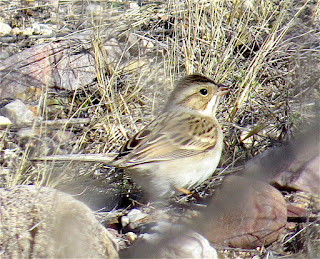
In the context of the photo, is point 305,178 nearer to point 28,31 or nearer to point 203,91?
point 203,91

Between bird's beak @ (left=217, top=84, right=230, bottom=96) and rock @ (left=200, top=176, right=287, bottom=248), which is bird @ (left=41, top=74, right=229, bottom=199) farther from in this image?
rock @ (left=200, top=176, right=287, bottom=248)

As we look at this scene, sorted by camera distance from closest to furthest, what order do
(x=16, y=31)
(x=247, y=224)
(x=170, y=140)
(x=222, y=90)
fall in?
(x=247, y=224), (x=170, y=140), (x=222, y=90), (x=16, y=31)

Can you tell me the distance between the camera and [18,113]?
5953mm

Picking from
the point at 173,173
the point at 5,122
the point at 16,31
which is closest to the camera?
the point at 173,173

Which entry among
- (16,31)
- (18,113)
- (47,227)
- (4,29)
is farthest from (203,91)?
(4,29)

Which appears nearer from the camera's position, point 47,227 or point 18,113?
point 47,227

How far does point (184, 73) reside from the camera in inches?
232

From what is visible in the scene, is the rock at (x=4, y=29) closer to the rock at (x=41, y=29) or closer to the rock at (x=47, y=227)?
the rock at (x=41, y=29)

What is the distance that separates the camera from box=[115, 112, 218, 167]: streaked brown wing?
15.1ft

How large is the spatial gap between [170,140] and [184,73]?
1.20 m

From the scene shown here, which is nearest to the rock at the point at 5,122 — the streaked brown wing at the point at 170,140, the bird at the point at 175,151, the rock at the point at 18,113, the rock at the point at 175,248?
the rock at the point at 18,113

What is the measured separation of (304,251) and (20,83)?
142 inches

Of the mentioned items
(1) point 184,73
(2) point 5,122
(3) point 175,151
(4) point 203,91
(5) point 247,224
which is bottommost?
(2) point 5,122

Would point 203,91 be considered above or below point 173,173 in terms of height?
above
